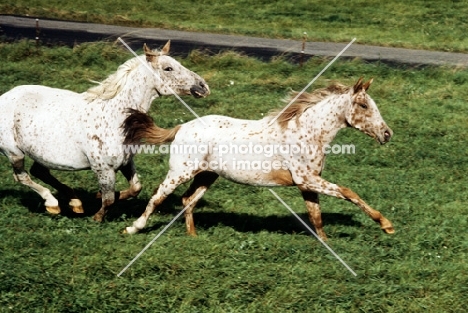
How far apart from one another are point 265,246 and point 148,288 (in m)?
1.96

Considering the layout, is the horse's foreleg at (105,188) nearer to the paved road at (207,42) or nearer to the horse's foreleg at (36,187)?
the horse's foreleg at (36,187)

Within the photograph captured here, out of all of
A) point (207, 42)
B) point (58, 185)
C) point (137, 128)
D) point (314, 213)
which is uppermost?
point (137, 128)

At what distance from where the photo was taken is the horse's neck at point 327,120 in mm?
11289

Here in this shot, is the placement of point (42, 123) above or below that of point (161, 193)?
above

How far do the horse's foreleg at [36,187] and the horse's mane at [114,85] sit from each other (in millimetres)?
1429

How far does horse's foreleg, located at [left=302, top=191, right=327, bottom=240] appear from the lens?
1138 cm

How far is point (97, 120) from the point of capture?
38.0 feet

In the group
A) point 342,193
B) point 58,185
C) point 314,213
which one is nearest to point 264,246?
point 314,213

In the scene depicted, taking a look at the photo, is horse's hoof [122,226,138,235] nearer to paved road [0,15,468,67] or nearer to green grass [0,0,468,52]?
paved road [0,15,468,67]

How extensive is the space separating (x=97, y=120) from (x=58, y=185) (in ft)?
5.17

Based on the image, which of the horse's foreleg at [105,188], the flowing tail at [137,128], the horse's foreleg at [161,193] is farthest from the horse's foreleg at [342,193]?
the horse's foreleg at [105,188]

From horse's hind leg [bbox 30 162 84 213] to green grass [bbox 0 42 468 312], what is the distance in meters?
0.29

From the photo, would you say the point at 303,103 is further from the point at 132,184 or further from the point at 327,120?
the point at 132,184

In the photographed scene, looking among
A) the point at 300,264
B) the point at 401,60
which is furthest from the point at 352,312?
the point at 401,60
